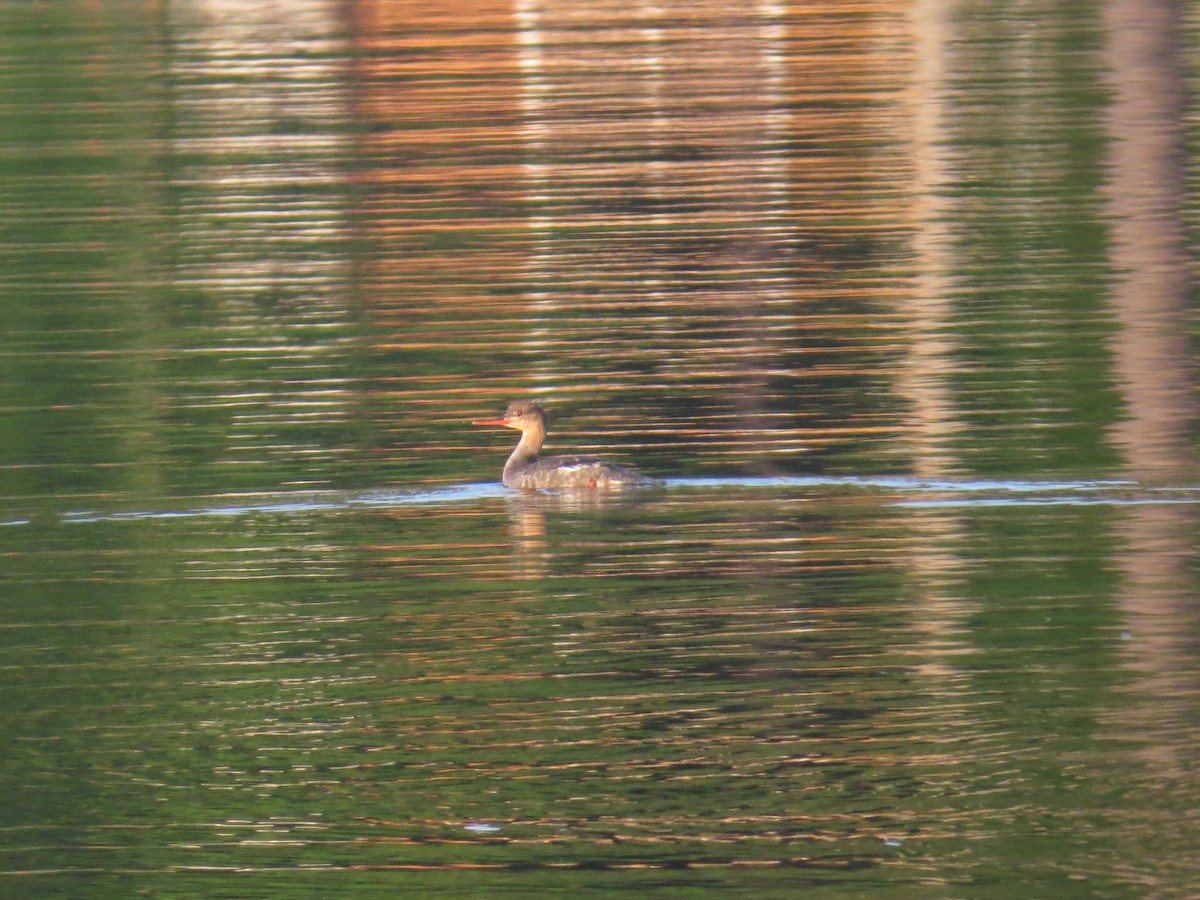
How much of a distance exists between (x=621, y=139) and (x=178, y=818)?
21.1m

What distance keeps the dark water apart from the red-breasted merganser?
16 centimetres

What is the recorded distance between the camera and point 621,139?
29.8 metres

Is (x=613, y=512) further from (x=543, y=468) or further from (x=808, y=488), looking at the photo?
(x=808, y=488)

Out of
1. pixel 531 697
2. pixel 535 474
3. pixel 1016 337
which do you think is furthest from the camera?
pixel 1016 337

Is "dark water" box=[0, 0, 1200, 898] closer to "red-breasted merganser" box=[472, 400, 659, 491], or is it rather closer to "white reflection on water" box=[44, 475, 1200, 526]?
"white reflection on water" box=[44, 475, 1200, 526]

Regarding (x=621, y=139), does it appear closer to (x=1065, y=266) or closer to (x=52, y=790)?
(x=1065, y=266)

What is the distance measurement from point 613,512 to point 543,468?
2.12 ft

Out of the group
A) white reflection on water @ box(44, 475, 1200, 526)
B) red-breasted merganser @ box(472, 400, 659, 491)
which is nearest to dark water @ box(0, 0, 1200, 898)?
white reflection on water @ box(44, 475, 1200, 526)

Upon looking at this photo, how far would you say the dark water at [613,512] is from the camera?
9117 mm

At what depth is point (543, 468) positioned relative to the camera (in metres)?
14.5

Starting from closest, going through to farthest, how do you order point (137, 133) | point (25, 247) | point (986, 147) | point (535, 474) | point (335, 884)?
point (335, 884), point (535, 474), point (25, 247), point (986, 147), point (137, 133)

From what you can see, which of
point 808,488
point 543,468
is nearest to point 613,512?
point 543,468

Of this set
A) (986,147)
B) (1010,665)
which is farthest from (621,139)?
(1010,665)

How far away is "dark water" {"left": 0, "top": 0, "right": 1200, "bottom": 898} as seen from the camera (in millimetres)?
9117
